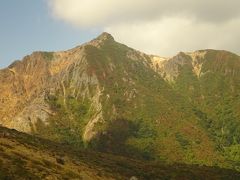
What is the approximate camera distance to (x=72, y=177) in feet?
305

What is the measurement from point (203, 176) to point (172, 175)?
20.4 meters

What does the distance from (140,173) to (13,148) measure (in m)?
62.9

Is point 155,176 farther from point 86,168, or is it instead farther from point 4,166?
point 4,166

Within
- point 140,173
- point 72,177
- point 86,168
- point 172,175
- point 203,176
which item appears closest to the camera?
point 72,177

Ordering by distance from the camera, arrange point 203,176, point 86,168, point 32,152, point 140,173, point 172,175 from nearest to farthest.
→ point 32,152
point 86,168
point 140,173
point 172,175
point 203,176

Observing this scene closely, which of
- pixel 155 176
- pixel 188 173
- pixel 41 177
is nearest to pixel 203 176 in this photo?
pixel 188 173

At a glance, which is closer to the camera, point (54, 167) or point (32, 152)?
point (54, 167)

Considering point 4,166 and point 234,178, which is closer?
point 4,166

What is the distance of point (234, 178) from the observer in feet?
622

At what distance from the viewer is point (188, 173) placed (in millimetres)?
181125

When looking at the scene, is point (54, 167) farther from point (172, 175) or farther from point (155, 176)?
point (172, 175)

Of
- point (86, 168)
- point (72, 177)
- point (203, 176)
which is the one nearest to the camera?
point (72, 177)

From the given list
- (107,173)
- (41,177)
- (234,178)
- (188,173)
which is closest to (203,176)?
(188,173)

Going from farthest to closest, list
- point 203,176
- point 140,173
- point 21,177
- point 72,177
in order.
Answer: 1. point 203,176
2. point 140,173
3. point 72,177
4. point 21,177
